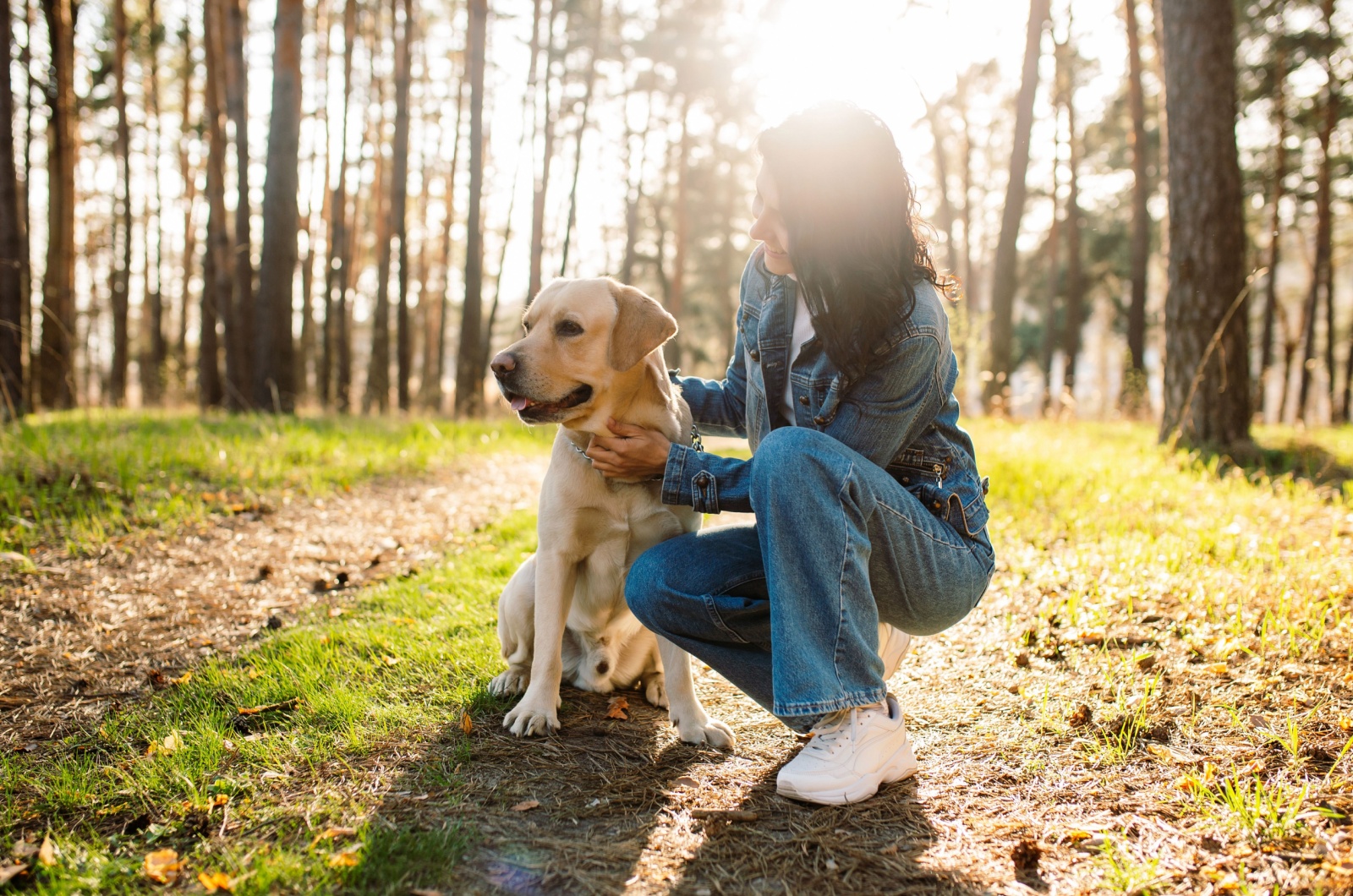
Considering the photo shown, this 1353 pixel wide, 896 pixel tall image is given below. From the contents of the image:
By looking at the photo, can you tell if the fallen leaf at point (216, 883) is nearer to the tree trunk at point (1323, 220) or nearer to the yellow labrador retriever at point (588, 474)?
the yellow labrador retriever at point (588, 474)

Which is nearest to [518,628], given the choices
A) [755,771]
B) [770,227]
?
[755,771]

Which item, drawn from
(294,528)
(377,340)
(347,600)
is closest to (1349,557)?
(347,600)

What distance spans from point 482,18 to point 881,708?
1294 cm

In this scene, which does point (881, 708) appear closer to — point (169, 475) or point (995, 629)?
point (995, 629)

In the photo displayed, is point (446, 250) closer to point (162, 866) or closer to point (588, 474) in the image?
point (588, 474)

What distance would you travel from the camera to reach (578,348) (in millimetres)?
2855

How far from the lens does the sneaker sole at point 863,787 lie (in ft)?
7.63

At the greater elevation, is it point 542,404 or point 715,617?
point 542,404

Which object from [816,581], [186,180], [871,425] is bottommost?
[816,581]

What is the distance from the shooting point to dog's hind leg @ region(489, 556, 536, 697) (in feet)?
10.0

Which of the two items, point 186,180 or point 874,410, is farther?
point 186,180

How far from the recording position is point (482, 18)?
12602 mm

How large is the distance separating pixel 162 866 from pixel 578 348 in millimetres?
1803

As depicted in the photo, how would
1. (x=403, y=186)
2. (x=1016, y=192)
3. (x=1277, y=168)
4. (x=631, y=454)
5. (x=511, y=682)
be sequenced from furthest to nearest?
(x=1277, y=168)
(x=403, y=186)
(x=1016, y=192)
(x=511, y=682)
(x=631, y=454)
